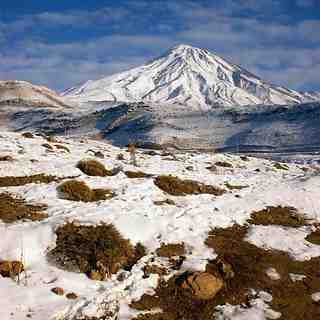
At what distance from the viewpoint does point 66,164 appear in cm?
3167

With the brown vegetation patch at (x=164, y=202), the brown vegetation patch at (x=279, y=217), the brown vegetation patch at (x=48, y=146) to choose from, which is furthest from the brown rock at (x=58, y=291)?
the brown vegetation patch at (x=48, y=146)

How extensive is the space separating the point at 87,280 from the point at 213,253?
4.93 meters

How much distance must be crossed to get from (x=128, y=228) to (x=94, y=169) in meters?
10.6

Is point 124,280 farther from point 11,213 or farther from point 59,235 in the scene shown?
point 11,213

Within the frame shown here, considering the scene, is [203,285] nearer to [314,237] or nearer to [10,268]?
[10,268]

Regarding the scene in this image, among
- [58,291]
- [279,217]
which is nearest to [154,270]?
[58,291]

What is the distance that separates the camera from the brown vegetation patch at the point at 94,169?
30.2m

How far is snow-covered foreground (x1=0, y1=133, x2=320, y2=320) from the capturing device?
52.3 feet

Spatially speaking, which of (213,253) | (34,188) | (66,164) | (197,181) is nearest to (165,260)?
(213,253)

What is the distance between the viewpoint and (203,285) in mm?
17141

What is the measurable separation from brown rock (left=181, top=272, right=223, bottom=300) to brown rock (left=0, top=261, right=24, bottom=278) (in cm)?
554

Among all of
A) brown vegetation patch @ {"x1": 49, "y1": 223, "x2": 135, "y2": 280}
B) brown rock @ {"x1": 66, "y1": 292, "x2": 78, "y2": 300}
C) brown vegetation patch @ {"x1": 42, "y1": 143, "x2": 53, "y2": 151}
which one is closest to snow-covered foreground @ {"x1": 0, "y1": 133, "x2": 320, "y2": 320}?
brown rock @ {"x1": 66, "y1": 292, "x2": 78, "y2": 300}

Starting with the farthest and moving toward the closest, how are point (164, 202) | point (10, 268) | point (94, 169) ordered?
point (94, 169)
point (164, 202)
point (10, 268)

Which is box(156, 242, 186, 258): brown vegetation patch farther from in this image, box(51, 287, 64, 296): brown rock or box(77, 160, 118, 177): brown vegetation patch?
box(77, 160, 118, 177): brown vegetation patch
